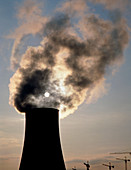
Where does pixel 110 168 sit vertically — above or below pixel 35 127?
below

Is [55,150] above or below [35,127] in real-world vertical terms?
below

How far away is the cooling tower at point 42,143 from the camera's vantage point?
1803 cm

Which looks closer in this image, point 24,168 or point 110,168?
point 24,168

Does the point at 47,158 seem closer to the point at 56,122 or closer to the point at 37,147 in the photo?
the point at 37,147

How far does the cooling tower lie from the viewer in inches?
710

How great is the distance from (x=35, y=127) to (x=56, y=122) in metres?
1.53

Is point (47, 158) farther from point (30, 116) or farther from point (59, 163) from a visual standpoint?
point (30, 116)

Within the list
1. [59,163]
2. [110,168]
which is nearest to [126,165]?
[110,168]

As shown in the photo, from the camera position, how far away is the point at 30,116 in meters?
18.6

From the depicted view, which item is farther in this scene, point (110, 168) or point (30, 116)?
point (110, 168)

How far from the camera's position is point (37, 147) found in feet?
59.9

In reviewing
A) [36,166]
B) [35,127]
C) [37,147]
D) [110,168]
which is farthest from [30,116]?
[110,168]

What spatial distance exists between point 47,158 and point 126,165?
42112 millimetres

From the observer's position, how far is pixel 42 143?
18.2m
